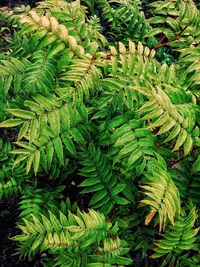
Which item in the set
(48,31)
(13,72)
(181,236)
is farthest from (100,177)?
(48,31)

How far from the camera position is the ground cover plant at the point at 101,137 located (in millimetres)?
1825

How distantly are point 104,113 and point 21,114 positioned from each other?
1.86 ft

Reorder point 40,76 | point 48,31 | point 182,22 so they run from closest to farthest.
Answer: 1. point 48,31
2. point 40,76
3. point 182,22

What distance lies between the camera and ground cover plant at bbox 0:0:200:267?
1825 mm

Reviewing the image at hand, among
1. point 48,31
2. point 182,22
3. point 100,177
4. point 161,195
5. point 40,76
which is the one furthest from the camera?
point 182,22

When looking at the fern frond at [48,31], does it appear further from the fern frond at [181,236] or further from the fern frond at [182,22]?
the fern frond at [181,236]

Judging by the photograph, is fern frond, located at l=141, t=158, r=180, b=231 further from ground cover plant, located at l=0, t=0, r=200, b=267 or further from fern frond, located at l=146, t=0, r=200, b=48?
fern frond, located at l=146, t=0, r=200, b=48

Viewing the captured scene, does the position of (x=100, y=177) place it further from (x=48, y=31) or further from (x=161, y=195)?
(x=48, y=31)

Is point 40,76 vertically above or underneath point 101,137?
above

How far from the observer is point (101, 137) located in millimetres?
2232

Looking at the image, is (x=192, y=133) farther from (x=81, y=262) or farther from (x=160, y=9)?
(x=160, y=9)

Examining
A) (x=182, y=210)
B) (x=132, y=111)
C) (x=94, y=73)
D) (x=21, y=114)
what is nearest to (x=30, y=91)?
(x=21, y=114)

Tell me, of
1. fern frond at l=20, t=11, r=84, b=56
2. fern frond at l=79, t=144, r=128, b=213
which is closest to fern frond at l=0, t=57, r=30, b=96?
fern frond at l=20, t=11, r=84, b=56

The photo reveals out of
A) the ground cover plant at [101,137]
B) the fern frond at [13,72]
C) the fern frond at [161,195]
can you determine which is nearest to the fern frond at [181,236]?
the ground cover plant at [101,137]
